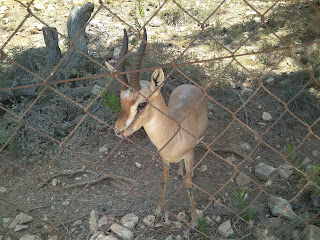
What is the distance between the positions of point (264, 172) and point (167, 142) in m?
1.76

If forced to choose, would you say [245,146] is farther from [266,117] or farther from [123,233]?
[123,233]

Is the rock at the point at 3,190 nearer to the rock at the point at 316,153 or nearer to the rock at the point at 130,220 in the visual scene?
the rock at the point at 130,220

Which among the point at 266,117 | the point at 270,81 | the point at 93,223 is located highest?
the point at 270,81

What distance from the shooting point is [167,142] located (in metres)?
2.10

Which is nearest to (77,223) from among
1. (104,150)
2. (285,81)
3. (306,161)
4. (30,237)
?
(30,237)

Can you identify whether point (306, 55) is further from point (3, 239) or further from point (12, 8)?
point (12, 8)

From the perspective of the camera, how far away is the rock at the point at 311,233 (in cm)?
247

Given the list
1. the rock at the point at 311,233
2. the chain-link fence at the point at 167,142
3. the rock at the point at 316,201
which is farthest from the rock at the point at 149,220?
the rock at the point at 316,201

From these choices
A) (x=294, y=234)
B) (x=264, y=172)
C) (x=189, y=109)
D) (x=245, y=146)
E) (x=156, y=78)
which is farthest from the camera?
(x=245, y=146)

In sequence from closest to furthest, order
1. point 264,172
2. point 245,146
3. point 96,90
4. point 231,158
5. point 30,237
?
point 30,237, point 264,172, point 231,158, point 245,146, point 96,90

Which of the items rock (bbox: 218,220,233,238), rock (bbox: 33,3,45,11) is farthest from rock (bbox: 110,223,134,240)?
rock (bbox: 33,3,45,11)

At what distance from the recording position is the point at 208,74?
5266 millimetres

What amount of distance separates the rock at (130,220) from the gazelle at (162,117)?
9.6 inches

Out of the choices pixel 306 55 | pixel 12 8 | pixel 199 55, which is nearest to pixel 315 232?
pixel 306 55
